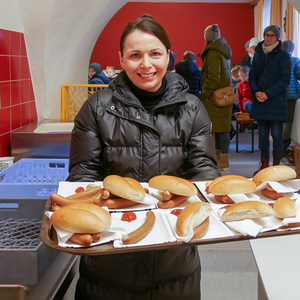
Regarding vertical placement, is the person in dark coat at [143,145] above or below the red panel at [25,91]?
below

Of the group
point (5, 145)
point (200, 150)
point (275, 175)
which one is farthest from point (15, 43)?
point (275, 175)

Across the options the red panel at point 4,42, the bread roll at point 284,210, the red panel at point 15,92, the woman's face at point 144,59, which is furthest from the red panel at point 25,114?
the bread roll at point 284,210

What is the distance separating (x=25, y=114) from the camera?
11.6 feet

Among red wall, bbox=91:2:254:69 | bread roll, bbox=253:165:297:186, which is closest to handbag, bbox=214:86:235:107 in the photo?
bread roll, bbox=253:165:297:186

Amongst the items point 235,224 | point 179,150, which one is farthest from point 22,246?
point 235,224

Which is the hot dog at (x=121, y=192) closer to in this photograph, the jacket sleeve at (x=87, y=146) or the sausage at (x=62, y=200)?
the sausage at (x=62, y=200)

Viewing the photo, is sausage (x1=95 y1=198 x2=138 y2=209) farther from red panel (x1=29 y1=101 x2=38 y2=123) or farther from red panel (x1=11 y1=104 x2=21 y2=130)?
red panel (x1=29 y1=101 x2=38 y2=123)

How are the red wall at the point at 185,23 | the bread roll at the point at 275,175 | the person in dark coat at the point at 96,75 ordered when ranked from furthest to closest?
the red wall at the point at 185,23, the person in dark coat at the point at 96,75, the bread roll at the point at 275,175

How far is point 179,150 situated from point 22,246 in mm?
827

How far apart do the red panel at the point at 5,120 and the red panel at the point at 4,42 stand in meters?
0.49

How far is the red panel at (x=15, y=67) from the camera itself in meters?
3.24

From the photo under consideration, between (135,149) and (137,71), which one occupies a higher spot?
(137,71)

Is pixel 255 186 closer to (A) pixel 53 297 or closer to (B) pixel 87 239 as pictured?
(B) pixel 87 239

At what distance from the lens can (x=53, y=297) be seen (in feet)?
5.32
